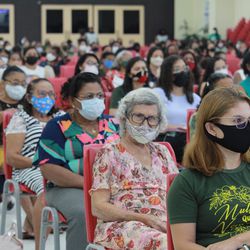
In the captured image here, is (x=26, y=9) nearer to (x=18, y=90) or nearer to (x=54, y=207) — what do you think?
(x=18, y=90)

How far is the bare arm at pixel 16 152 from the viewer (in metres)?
5.79

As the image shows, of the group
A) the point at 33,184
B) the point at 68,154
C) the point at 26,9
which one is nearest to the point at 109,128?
the point at 68,154

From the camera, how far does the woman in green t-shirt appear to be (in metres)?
3.25

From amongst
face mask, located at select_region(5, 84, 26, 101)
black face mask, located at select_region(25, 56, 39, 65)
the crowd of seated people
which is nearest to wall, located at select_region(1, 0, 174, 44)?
black face mask, located at select_region(25, 56, 39, 65)

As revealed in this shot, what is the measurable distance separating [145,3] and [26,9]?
5.19 meters

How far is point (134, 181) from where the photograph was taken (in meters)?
4.25

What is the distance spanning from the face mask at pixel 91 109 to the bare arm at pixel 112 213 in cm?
97

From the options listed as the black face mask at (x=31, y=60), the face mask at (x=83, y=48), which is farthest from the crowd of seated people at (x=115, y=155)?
the face mask at (x=83, y=48)

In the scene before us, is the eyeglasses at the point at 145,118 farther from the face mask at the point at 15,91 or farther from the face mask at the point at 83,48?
the face mask at the point at 83,48

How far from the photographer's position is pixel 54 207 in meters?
4.88

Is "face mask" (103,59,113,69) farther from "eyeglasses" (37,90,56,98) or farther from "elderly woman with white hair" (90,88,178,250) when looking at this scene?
"elderly woman with white hair" (90,88,178,250)

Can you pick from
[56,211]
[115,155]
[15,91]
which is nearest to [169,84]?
[15,91]

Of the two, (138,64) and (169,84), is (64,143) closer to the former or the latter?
(169,84)

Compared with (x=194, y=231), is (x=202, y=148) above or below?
above
